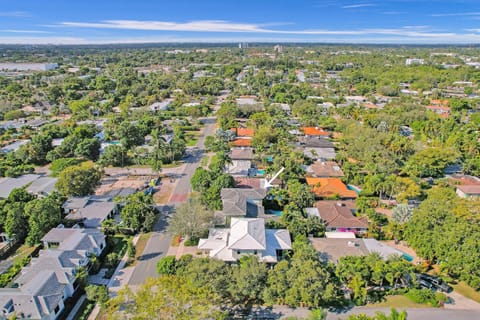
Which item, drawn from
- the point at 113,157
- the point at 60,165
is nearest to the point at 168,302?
the point at 60,165

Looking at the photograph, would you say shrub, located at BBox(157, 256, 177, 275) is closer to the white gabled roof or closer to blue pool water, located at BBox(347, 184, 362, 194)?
the white gabled roof

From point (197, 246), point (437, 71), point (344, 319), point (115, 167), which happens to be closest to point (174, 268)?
point (197, 246)

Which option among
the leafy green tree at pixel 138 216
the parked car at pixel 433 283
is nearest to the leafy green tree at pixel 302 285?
the parked car at pixel 433 283

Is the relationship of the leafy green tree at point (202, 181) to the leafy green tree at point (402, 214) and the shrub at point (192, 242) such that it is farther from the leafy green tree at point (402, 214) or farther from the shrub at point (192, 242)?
the leafy green tree at point (402, 214)

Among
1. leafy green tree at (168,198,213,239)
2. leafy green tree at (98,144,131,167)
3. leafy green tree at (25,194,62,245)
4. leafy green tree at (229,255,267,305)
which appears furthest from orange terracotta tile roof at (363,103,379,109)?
leafy green tree at (25,194,62,245)

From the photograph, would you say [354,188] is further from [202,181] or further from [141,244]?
[141,244]
